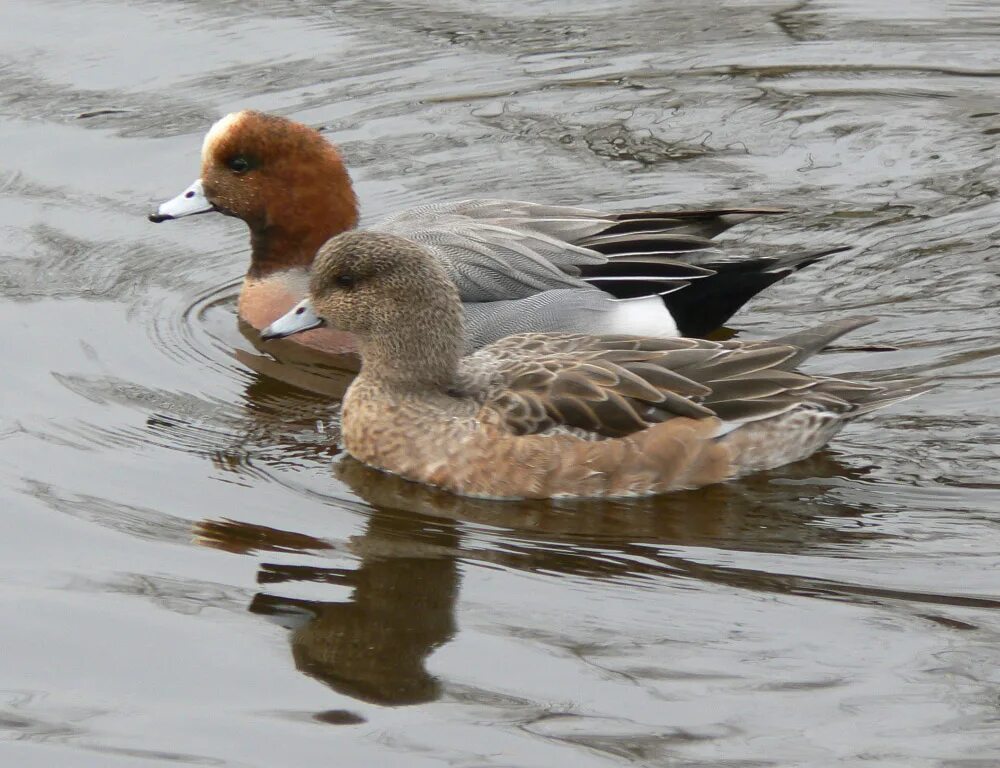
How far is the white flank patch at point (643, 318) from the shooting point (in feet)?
24.4

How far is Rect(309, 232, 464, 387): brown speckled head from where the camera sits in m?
6.40

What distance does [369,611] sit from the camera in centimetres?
520

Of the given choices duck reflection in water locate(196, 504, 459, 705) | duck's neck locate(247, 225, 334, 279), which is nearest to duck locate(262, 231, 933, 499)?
duck reflection in water locate(196, 504, 459, 705)

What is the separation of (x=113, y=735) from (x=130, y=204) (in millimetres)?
4493

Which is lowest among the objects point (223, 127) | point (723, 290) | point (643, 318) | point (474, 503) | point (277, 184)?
point (474, 503)

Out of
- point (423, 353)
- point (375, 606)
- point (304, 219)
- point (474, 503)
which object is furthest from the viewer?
point (304, 219)

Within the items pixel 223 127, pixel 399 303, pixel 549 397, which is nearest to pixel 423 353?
pixel 399 303

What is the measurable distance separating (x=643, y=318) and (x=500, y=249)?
27.2 inches

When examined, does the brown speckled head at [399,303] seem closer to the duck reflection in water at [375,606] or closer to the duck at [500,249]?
A: the duck at [500,249]

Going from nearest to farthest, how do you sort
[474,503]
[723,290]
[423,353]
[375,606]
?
[375,606] < [474,503] < [423,353] < [723,290]

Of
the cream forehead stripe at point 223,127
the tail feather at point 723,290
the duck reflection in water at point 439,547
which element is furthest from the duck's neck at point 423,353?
the cream forehead stripe at point 223,127

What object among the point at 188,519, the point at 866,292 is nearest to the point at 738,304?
the point at 866,292

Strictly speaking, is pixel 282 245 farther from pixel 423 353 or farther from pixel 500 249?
pixel 423 353

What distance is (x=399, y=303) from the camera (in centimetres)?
642
